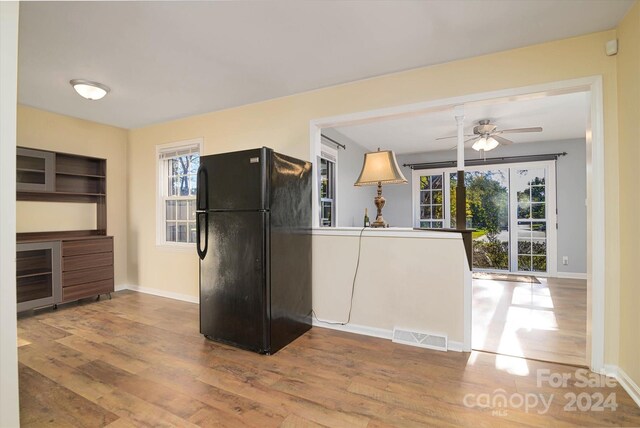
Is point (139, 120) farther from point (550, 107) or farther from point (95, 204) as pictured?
point (550, 107)

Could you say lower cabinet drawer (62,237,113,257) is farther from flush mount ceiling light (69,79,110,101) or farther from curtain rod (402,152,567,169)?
curtain rod (402,152,567,169)

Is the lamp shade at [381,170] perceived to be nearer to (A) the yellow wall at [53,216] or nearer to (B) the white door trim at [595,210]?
(B) the white door trim at [595,210]

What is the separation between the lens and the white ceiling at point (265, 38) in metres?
1.93

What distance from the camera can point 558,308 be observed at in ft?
12.1

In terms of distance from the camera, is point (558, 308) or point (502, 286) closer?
point (558, 308)

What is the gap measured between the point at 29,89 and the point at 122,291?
2842mm

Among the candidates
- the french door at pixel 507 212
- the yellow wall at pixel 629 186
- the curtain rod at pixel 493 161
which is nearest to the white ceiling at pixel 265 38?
the yellow wall at pixel 629 186

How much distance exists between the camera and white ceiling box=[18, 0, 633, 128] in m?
1.93

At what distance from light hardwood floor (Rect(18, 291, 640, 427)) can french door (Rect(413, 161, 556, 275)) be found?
4.19m

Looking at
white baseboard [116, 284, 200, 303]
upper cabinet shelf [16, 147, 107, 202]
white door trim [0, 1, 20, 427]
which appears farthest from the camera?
white baseboard [116, 284, 200, 303]

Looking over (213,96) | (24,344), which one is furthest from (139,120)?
(24,344)

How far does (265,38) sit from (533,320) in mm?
3788

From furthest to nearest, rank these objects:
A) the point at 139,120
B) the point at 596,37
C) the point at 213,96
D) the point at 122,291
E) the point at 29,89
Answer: the point at 122,291
the point at 139,120
the point at 213,96
the point at 29,89
the point at 596,37

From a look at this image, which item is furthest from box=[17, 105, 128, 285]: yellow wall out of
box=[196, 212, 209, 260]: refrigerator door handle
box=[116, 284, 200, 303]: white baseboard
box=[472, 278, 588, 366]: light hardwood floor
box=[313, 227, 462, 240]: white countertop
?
box=[472, 278, 588, 366]: light hardwood floor
